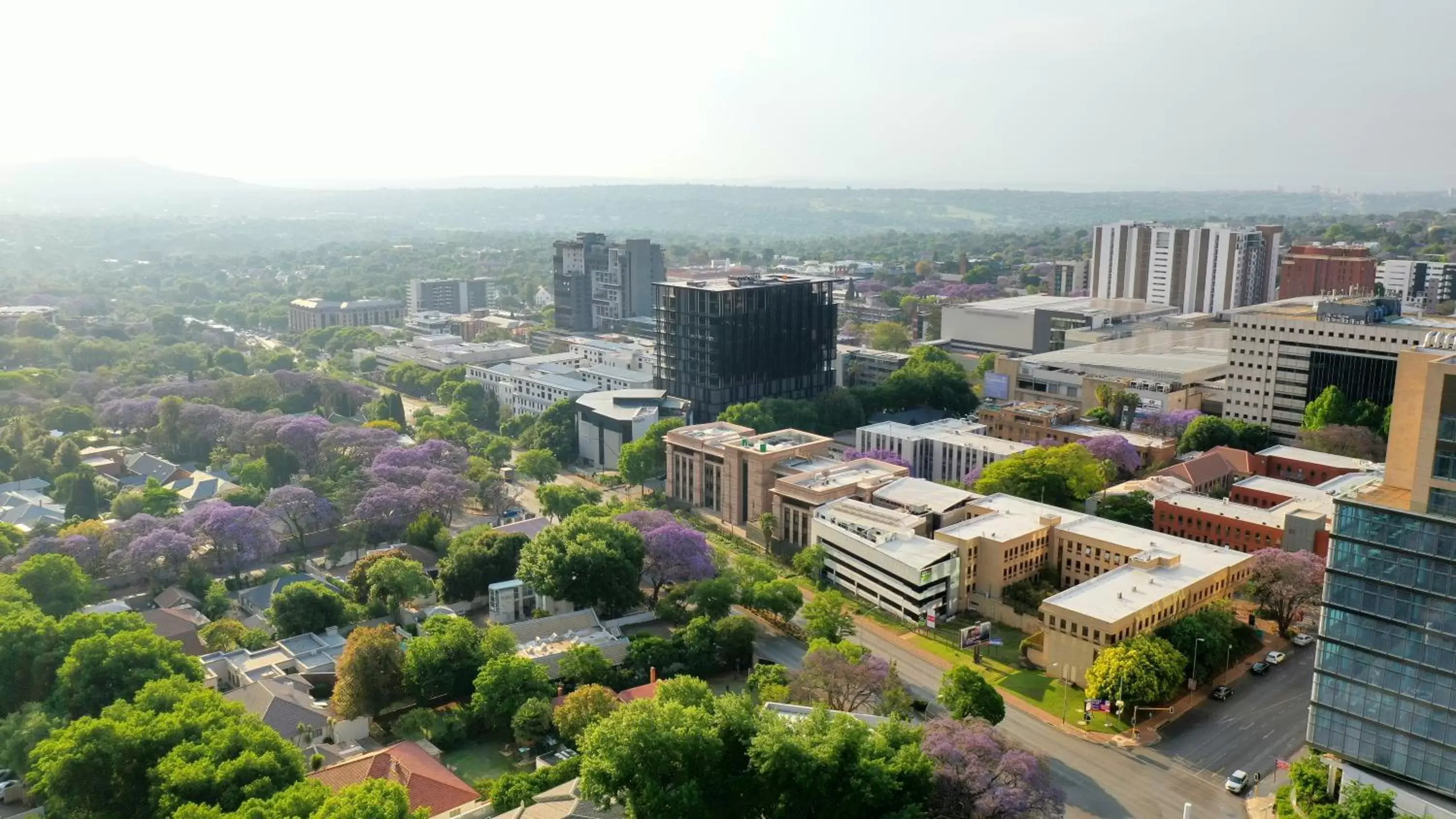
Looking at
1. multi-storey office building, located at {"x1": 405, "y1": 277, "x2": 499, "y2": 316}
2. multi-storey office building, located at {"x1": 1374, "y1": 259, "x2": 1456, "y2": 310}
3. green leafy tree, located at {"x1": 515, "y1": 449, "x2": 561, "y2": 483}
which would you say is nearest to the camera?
green leafy tree, located at {"x1": 515, "y1": 449, "x2": 561, "y2": 483}

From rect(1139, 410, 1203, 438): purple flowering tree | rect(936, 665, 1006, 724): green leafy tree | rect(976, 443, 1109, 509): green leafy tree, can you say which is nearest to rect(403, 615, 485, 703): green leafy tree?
rect(936, 665, 1006, 724): green leafy tree

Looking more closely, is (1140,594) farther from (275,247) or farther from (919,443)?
(275,247)

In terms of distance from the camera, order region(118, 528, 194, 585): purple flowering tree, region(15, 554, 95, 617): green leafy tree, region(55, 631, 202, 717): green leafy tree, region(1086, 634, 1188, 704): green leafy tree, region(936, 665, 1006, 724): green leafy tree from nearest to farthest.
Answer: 1. region(55, 631, 202, 717): green leafy tree
2. region(936, 665, 1006, 724): green leafy tree
3. region(1086, 634, 1188, 704): green leafy tree
4. region(15, 554, 95, 617): green leafy tree
5. region(118, 528, 194, 585): purple flowering tree

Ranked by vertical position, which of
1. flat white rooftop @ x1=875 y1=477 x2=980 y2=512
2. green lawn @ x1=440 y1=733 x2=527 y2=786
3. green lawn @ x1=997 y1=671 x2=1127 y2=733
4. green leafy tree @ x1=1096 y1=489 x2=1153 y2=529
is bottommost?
green lawn @ x1=440 y1=733 x2=527 y2=786

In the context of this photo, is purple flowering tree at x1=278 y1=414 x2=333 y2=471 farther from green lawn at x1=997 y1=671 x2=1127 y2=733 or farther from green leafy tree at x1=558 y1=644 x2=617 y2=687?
green lawn at x1=997 y1=671 x2=1127 y2=733

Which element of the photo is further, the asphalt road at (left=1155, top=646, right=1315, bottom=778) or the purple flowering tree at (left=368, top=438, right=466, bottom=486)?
the purple flowering tree at (left=368, top=438, right=466, bottom=486)

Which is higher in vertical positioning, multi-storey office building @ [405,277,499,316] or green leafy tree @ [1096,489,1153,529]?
multi-storey office building @ [405,277,499,316]

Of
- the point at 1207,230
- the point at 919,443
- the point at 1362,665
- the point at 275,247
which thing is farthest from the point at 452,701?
the point at 275,247
